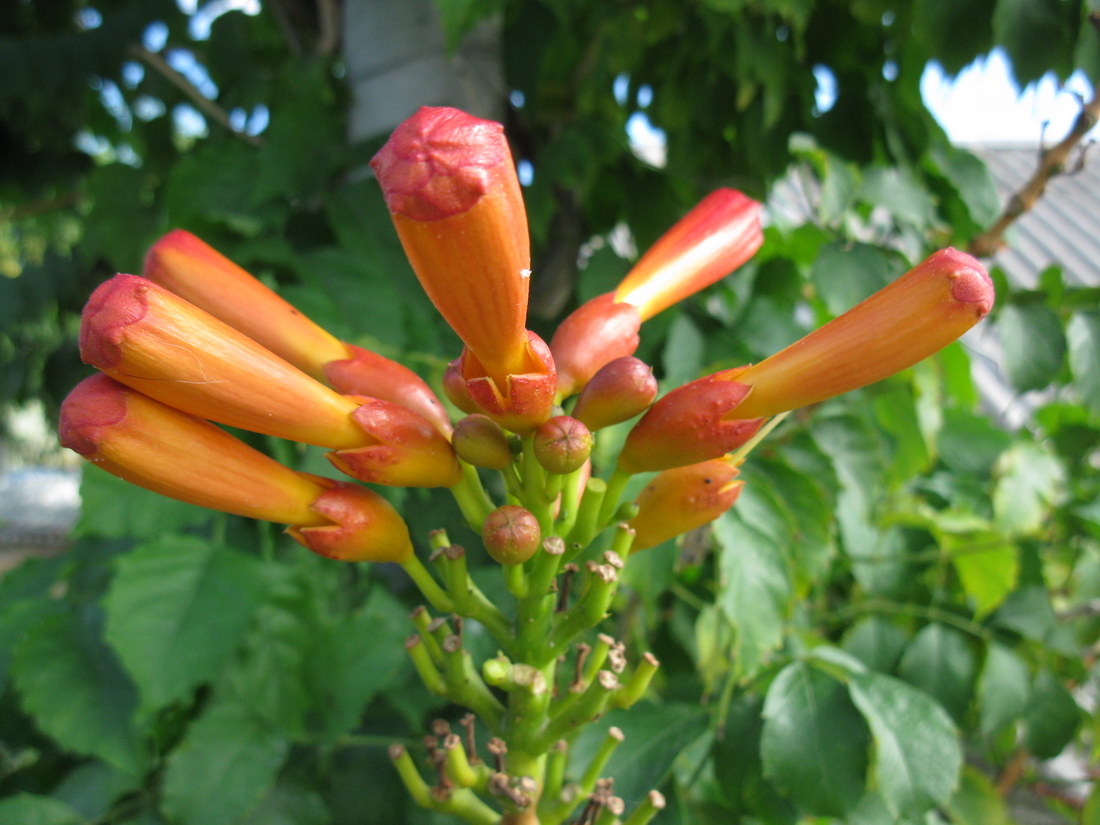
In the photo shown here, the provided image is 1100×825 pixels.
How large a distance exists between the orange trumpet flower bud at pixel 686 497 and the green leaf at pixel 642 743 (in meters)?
0.35

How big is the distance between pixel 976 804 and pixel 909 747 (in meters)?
0.59

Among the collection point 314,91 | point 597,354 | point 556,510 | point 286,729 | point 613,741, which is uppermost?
point 314,91

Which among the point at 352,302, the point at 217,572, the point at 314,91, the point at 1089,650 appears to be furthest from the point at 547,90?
the point at 1089,650

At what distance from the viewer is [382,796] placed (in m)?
1.07

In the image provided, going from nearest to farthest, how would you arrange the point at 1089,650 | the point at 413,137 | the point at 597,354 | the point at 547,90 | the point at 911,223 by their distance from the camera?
the point at 413,137 → the point at 597,354 → the point at 911,223 → the point at 547,90 → the point at 1089,650

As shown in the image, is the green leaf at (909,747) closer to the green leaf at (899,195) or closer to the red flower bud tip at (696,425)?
the red flower bud tip at (696,425)

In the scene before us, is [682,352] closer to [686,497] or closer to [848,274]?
[848,274]

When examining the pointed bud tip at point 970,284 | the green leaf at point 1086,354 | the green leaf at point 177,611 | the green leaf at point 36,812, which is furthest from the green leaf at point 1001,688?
the green leaf at point 36,812

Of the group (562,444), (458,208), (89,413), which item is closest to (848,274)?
(562,444)

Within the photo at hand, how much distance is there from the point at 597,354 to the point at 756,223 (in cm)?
21

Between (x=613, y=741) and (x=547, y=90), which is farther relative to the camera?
(x=547, y=90)

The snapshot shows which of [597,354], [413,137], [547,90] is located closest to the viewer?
[413,137]

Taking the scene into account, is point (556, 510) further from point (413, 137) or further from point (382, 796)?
point (382, 796)

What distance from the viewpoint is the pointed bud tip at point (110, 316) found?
399 millimetres
